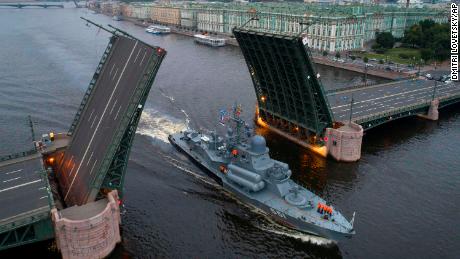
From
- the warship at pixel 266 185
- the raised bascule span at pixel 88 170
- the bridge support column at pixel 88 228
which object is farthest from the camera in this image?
the warship at pixel 266 185

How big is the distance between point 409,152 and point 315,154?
15396 mm

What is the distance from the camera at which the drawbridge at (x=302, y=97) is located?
56.3m

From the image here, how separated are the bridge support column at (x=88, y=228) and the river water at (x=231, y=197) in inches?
122

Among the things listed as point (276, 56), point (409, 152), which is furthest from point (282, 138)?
point (409, 152)

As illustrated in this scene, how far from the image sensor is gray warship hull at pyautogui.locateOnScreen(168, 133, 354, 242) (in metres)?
41.2

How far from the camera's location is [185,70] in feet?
386

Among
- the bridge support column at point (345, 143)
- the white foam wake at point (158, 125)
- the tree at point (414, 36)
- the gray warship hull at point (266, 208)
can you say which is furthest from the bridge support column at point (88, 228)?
the tree at point (414, 36)

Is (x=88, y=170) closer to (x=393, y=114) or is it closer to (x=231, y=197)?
(x=231, y=197)

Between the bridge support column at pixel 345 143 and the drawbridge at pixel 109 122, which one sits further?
the bridge support column at pixel 345 143

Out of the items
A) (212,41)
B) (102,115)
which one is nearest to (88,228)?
(102,115)

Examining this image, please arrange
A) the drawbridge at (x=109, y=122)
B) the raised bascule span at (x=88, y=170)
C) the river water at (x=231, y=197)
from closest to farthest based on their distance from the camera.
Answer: the raised bascule span at (x=88, y=170) → the drawbridge at (x=109, y=122) → the river water at (x=231, y=197)

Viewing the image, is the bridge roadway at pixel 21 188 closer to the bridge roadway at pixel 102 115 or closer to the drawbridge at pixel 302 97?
the bridge roadway at pixel 102 115

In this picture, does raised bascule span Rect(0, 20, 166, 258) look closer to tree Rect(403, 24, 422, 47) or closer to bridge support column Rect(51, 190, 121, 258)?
bridge support column Rect(51, 190, 121, 258)

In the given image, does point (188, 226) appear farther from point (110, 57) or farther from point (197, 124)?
point (197, 124)
